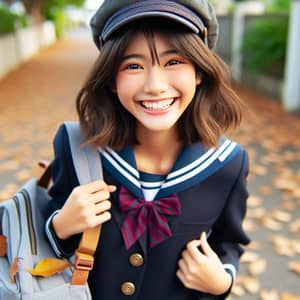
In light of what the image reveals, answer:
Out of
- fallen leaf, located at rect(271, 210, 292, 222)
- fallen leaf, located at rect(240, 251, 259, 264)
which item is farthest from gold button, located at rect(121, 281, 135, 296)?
fallen leaf, located at rect(271, 210, 292, 222)

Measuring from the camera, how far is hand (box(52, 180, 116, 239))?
3.90ft

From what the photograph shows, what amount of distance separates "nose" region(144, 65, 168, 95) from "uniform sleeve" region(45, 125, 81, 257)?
1.13 ft

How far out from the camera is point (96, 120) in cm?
136

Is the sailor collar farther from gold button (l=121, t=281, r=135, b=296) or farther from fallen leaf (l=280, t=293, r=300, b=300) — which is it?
fallen leaf (l=280, t=293, r=300, b=300)

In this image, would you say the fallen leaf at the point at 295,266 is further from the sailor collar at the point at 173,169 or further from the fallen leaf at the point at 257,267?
the sailor collar at the point at 173,169

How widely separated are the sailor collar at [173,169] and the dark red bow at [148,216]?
2cm

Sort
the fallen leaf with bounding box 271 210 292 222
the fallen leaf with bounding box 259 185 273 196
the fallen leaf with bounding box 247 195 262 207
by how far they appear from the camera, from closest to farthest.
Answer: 1. the fallen leaf with bounding box 271 210 292 222
2. the fallen leaf with bounding box 247 195 262 207
3. the fallen leaf with bounding box 259 185 273 196

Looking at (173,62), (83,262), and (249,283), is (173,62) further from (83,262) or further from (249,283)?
(249,283)

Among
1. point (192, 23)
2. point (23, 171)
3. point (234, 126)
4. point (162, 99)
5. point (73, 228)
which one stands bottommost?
point (23, 171)

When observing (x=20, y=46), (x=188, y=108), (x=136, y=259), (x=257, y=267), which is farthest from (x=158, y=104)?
(x=20, y=46)

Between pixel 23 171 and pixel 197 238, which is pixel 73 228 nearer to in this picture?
pixel 197 238

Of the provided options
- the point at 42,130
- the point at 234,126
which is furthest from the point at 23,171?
the point at 234,126

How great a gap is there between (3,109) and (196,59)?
717 cm

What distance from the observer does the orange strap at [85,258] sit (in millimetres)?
1161
